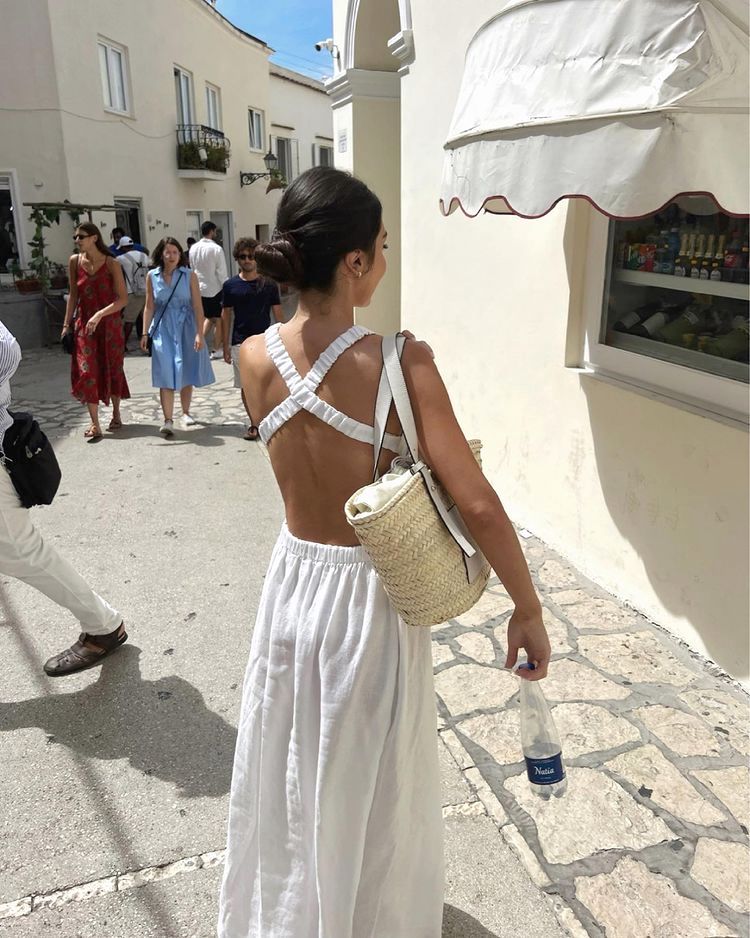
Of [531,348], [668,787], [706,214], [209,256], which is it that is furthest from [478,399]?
[209,256]

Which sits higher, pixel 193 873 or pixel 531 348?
pixel 531 348

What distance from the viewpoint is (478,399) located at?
5070 mm

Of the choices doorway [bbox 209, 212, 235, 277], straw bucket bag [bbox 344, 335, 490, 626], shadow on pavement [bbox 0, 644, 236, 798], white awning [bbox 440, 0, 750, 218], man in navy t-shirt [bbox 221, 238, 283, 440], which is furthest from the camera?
doorway [bbox 209, 212, 235, 277]

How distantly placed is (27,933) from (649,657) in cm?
257

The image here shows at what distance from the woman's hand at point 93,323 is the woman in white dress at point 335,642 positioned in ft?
17.7

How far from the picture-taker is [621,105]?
89.4 inches

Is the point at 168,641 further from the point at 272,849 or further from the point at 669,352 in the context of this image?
the point at 669,352

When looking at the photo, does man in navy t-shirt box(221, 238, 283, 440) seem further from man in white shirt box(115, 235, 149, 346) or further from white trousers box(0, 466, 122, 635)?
man in white shirt box(115, 235, 149, 346)

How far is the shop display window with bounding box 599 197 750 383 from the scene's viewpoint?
124 inches

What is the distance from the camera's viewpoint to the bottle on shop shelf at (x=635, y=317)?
12.0ft

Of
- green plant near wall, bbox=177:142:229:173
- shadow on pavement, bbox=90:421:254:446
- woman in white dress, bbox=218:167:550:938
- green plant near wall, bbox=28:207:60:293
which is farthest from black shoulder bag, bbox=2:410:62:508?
green plant near wall, bbox=177:142:229:173

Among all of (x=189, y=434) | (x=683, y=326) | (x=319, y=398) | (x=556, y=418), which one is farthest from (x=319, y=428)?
(x=189, y=434)

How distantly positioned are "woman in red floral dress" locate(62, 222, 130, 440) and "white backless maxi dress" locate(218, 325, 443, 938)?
5.53m

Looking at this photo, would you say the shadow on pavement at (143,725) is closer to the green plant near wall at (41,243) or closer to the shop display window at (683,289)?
the shop display window at (683,289)
